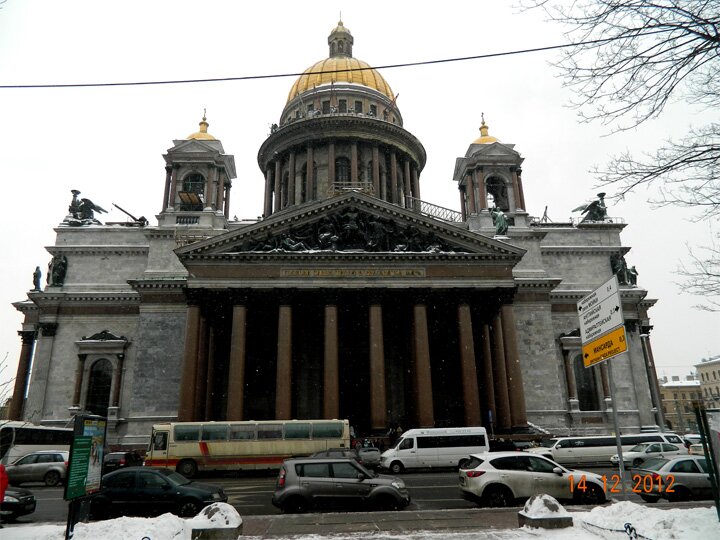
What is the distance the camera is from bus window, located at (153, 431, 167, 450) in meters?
27.1

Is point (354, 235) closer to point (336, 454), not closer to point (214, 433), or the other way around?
point (214, 433)

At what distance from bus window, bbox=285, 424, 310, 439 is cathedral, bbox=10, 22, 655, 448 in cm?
384

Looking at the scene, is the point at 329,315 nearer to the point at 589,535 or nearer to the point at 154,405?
the point at 154,405

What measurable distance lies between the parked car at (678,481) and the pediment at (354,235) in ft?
68.0

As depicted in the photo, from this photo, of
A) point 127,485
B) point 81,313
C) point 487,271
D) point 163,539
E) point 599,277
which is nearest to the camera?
point 163,539

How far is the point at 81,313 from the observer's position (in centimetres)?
4297

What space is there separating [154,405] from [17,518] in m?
23.7

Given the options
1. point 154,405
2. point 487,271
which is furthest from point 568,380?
point 154,405

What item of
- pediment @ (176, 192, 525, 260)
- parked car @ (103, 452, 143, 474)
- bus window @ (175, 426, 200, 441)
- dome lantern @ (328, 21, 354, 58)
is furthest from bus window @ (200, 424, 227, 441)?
dome lantern @ (328, 21, 354, 58)

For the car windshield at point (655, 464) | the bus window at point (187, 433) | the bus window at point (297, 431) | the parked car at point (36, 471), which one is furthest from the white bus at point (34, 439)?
the car windshield at point (655, 464)

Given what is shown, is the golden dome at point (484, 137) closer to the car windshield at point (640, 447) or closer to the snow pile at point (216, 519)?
the car windshield at point (640, 447)

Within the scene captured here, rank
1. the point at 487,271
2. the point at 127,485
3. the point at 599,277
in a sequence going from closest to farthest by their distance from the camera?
the point at 127,485 → the point at 487,271 → the point at 599,277

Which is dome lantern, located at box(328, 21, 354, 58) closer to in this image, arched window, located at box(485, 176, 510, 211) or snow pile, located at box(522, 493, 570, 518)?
arched window, located at box(485, 176, 510, 211)

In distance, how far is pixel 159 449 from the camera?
27094 mm
